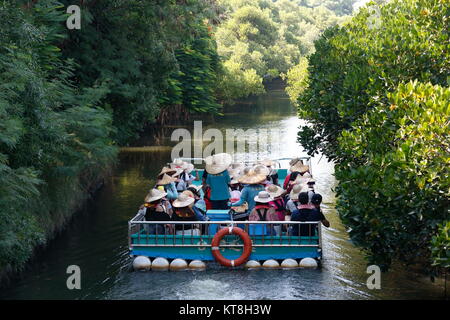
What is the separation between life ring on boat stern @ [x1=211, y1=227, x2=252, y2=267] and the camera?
13977mm

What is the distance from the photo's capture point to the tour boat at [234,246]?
1412cm

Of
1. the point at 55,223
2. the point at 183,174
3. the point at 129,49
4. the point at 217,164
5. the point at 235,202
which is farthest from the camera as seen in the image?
the point at 129,49

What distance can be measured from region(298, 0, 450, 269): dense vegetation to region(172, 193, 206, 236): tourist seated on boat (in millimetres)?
3423

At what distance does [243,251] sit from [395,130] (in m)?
4.28

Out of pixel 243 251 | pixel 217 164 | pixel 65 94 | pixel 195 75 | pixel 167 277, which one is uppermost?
pixel 195 75

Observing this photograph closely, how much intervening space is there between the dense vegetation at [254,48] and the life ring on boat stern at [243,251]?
3652 centimetres

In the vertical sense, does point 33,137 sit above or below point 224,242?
above

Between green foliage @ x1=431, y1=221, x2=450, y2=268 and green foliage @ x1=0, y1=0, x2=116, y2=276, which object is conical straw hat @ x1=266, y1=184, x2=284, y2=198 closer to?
green foliage @ x1=0, y1=0, x2=116, y2=276

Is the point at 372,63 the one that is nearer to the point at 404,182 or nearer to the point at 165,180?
the point at 404,182

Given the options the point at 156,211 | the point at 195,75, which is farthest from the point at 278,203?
the point at 195,75

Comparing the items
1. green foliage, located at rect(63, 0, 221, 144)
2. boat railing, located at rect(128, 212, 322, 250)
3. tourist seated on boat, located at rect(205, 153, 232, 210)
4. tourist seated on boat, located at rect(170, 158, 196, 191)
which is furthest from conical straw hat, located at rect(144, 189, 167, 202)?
green foliage, located at rect(63, 0, 221, 144)

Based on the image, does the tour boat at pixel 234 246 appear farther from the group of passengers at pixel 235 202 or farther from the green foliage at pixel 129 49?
the green foliage at pixel 129 49

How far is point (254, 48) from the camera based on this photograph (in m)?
82.9
